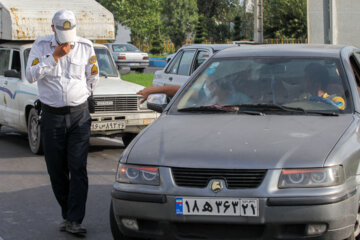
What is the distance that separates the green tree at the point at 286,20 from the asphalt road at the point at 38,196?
51.9 meters

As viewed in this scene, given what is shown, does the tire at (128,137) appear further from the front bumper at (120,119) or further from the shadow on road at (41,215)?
the shadow on road at (41,215)

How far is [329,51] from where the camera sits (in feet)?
19.2

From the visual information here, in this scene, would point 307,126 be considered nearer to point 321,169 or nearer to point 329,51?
point 321,169

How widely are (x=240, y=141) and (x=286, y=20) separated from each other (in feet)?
198

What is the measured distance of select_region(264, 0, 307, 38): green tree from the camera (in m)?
61.2

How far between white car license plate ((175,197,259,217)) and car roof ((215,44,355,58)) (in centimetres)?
198

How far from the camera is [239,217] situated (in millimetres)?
4219

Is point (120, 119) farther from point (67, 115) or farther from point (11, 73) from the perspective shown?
point (67, 115)

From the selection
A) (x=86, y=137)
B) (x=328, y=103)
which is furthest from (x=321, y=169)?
(x=86, y=137)

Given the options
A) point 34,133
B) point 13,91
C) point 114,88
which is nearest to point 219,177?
point 114,88

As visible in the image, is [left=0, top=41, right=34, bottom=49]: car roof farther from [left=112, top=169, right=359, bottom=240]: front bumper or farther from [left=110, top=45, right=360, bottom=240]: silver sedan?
[left=112, top=169, right=359, bottom=240]: front bumper

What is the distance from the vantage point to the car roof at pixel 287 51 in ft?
19.1

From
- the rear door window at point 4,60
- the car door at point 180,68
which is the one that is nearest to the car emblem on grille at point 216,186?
the rear door window at point 4,60

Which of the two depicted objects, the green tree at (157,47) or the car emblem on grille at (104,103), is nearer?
the car emblem on grille at (104,103)
